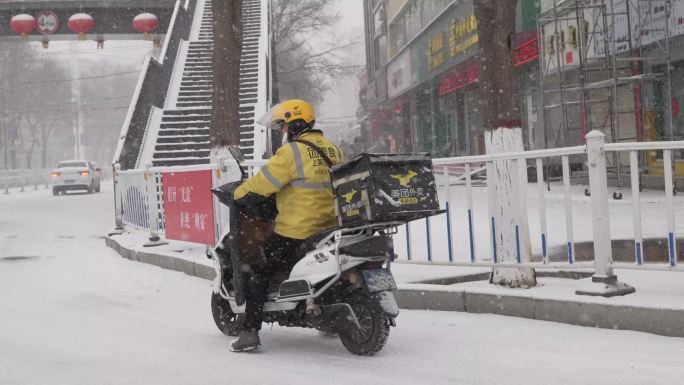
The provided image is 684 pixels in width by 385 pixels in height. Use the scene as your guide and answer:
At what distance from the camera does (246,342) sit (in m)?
5.46

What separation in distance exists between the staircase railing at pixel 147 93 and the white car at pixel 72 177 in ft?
32.2

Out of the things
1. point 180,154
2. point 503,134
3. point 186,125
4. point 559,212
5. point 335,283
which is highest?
point 186,125

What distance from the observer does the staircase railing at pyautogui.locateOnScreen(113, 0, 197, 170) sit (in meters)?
16.6

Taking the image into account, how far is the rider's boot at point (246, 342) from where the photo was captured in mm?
5465

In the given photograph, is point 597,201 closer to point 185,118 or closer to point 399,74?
point 185,118

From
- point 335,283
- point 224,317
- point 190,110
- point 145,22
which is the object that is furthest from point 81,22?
point 335,283

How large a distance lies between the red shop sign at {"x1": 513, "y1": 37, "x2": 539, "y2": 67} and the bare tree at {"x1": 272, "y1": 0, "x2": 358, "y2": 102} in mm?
19461

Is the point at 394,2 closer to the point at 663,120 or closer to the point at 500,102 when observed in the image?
the point at 663,120

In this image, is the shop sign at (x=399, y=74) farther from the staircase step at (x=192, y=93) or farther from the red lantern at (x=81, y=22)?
the staircase step at (x=192, y=93)

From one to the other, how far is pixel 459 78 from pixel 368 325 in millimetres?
26757

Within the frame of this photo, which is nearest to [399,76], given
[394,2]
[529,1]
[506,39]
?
[394,2]

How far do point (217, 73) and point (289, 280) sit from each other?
18.4 ft

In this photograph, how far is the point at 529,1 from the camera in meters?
22.2

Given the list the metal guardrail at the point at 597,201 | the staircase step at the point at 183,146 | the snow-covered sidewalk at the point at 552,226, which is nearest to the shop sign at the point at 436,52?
the staircase step at the point at 183,146
